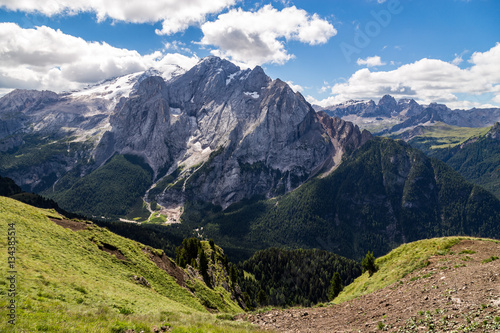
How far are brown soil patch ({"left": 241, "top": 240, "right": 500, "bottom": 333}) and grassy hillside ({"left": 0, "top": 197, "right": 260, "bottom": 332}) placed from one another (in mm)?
7442

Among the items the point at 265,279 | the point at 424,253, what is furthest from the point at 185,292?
the point at 265,279

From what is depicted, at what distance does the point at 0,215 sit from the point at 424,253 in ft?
201

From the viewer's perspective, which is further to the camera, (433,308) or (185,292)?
(185,292)

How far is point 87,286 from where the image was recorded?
25.4 metres

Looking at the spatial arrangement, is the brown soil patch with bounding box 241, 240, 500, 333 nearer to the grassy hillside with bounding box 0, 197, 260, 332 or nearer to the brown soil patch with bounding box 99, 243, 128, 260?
the grassy hillside with bounding box 0, 197, 260, 332

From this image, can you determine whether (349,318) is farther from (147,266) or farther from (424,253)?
(147,266)

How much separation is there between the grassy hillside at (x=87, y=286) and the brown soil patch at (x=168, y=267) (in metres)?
1.05

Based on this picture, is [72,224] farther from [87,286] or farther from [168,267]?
[87,286]

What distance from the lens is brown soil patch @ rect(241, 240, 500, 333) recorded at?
16.7 m

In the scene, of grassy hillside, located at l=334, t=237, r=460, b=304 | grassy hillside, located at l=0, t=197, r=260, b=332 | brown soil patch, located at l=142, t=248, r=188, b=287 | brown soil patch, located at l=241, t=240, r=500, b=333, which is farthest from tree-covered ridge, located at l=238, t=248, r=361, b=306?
brown soil patch, located at l=241, t=240, r=500, b=333

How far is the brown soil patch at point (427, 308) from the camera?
1666 centimetres

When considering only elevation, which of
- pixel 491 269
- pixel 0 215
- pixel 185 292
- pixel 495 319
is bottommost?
pixel 185 292

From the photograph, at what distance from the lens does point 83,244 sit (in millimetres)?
37781

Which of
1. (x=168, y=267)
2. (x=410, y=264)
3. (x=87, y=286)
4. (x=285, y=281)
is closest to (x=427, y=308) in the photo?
(x=410, y=264)
